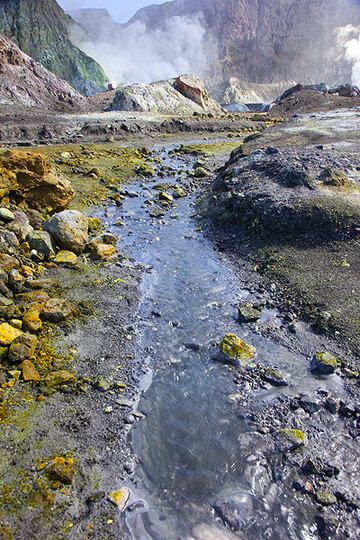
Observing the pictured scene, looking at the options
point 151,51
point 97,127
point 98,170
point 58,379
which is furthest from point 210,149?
point 151,51

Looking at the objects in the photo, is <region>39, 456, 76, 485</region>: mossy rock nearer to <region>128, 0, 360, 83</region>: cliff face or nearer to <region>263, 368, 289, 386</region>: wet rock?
<region>263, 368, 289, 386</region>: wet rock

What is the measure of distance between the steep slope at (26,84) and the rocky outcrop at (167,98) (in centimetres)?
771

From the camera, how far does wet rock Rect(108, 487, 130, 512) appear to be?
5.29 m

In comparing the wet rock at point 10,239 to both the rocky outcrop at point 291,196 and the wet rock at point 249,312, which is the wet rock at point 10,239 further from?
the rocky outcrop at point 291,196

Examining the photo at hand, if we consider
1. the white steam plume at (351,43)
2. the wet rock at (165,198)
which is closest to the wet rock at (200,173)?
the wet rock at (165,198)

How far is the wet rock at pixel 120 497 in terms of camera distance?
208 inches

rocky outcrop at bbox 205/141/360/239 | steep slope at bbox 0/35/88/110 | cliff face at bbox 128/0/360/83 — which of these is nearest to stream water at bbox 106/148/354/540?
rocky outcrop at bbox 205/141/360/239

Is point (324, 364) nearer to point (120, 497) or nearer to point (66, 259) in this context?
point (120, 497)

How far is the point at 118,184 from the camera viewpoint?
21.2 metres

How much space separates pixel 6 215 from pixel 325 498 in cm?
1107

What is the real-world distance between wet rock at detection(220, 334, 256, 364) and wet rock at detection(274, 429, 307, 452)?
6.21 feet

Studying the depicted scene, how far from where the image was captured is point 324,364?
7.94m

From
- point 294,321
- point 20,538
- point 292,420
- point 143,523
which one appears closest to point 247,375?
point 292,420

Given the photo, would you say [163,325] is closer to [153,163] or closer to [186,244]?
[186,244]
